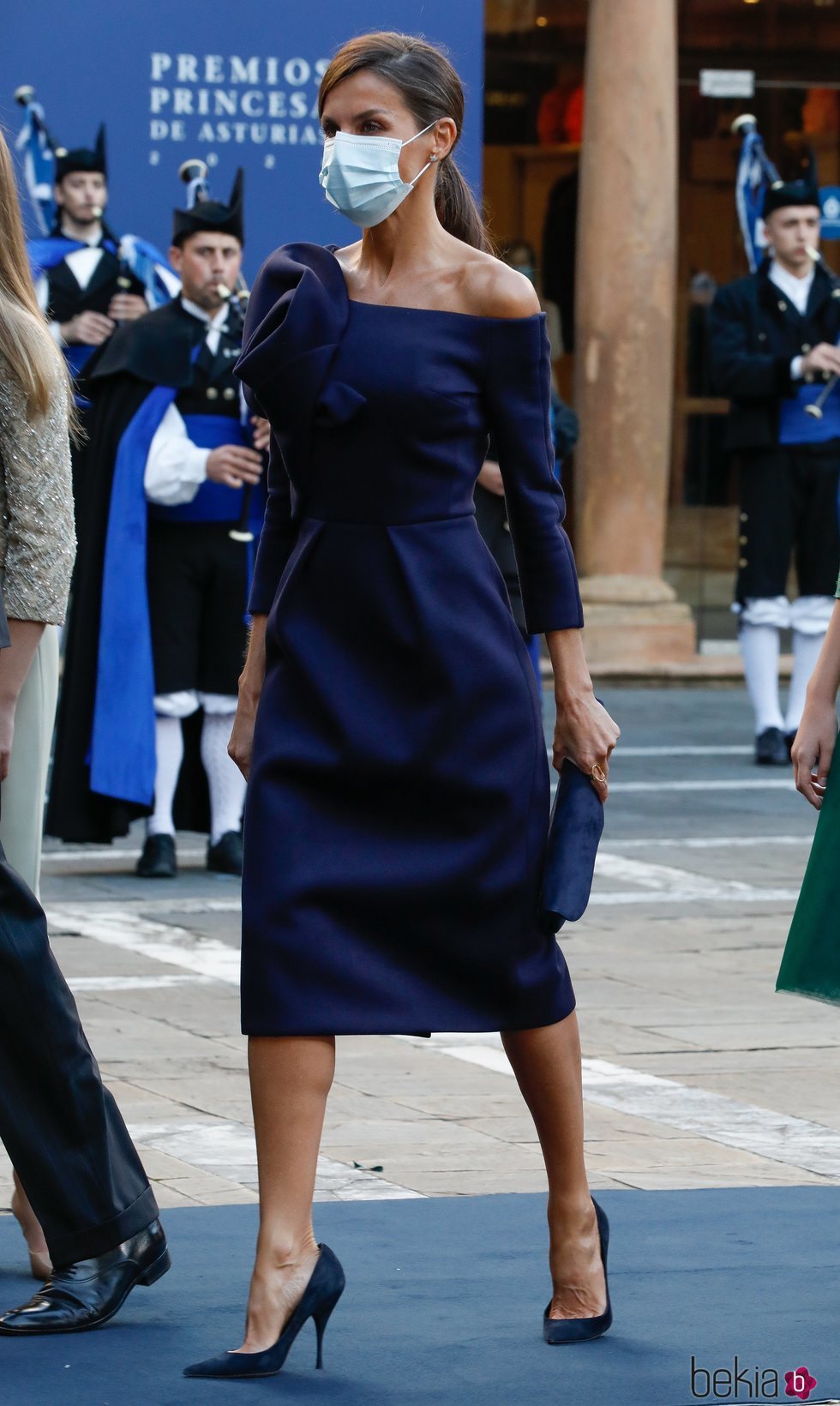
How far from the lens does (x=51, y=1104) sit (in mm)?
3971

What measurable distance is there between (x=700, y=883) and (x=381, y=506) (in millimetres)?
5122

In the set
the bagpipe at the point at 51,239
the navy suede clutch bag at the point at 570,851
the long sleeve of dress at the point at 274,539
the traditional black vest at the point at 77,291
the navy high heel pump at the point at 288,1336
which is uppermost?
the bagpipe at the point at 51,239

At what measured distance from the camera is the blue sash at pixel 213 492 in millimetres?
8852

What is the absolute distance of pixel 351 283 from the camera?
12.8ft

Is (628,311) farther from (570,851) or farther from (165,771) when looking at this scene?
(570,851)

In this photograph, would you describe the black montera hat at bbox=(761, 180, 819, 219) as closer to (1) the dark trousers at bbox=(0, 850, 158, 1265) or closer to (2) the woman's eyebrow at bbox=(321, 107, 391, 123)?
(2) the woman's eyebrow at bbox=(321, 107, 391, 123)

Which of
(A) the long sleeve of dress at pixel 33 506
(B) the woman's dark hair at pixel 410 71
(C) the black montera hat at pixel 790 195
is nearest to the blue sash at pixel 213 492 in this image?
(C) the black montera hat at pixel 790 195

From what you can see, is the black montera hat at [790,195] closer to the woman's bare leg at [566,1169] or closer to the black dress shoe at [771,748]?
the black dress shoe at [771,748]

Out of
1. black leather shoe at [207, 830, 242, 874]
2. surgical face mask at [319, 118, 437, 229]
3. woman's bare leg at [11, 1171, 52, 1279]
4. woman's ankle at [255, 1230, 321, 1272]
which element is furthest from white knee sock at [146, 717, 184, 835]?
woman's ankle at [255, 1230, 321, 1272]

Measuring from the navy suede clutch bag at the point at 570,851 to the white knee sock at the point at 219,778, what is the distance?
505cm

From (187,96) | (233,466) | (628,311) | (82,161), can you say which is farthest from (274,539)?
(628,311)

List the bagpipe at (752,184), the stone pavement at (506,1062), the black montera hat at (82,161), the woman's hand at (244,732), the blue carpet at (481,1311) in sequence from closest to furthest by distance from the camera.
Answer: the blue carpet at (481,1311) → the woman's hand at (244,732) → the stone pavement at (506,1062) → the black montera hat at (82,161) → the bagpipe at (752,184)

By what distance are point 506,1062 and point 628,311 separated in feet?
34.2

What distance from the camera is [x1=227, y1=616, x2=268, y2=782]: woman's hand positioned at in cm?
397
